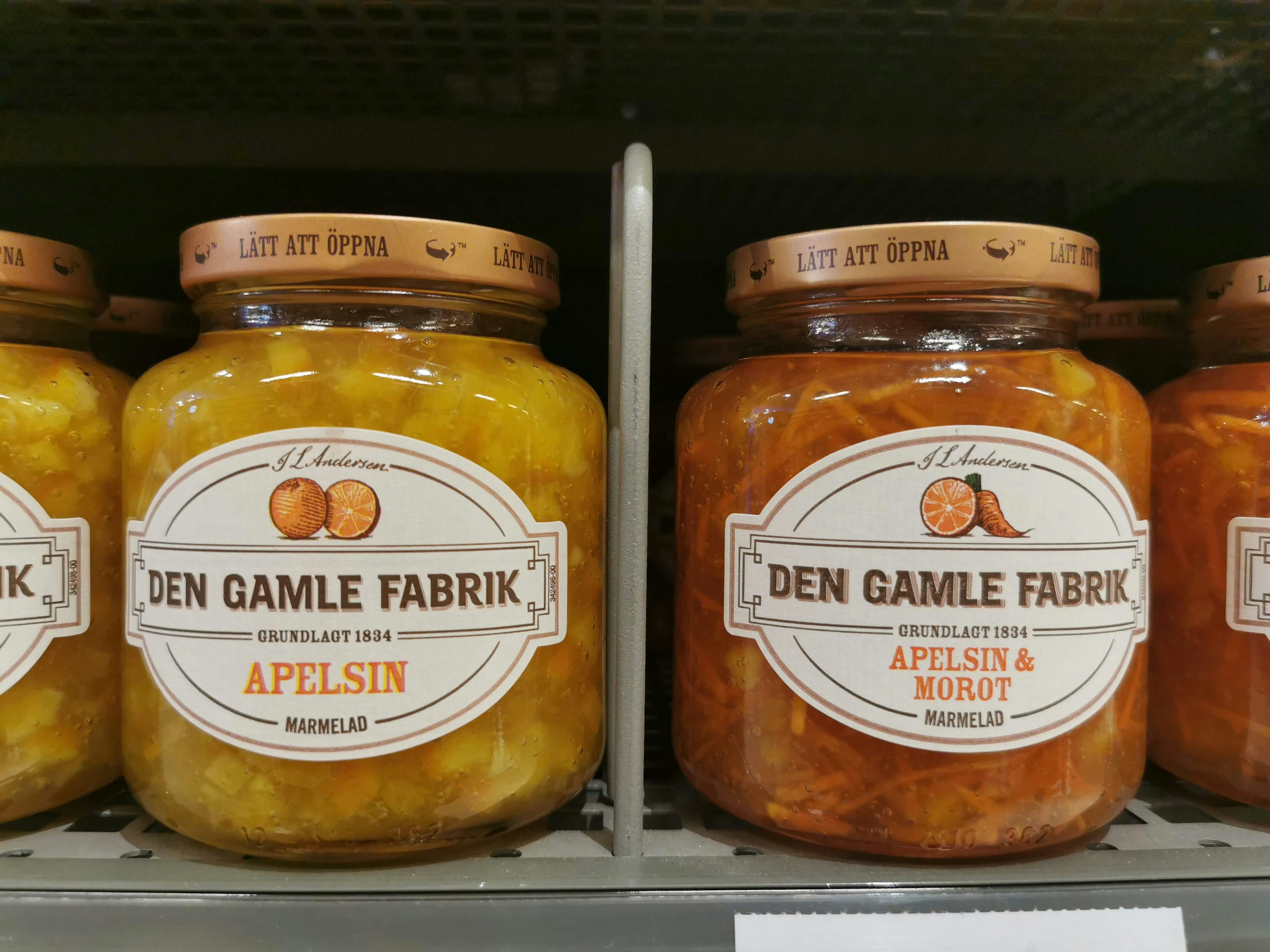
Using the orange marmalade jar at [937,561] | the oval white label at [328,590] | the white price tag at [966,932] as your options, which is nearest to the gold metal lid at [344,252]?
the oval white label at [328,590]

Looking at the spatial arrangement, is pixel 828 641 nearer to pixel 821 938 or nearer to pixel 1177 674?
pixel 821 938

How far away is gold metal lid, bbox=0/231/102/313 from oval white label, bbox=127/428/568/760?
0.21 metres

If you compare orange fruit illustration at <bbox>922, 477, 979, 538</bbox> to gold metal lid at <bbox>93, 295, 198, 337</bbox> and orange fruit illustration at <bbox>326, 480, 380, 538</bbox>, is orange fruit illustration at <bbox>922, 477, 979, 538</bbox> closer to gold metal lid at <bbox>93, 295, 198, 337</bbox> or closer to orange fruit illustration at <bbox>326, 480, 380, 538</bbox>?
orange fruit illustration at <bbox>326, 480, 380, 538</bbox>

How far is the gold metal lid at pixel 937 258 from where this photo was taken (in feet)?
1.68

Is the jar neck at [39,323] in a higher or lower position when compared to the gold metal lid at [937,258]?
lower

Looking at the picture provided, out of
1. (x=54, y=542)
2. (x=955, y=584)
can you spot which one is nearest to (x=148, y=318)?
(x=54, y=542)

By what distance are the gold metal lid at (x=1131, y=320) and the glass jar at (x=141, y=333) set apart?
82 centimetres

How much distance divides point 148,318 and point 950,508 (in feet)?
2.27

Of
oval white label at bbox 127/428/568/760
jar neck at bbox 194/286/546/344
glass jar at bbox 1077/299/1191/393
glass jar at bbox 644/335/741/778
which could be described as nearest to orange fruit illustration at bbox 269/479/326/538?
oval white label at bbox 127/428/568/760

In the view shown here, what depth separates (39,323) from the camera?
0.61 m

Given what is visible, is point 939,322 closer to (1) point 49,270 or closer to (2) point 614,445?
(2) point 614,445

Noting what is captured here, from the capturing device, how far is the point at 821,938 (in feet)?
1.56

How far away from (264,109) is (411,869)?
0.69 meters

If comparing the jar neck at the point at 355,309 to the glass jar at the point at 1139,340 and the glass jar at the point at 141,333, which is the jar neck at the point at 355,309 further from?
the glass jar at the point at 1139,340
